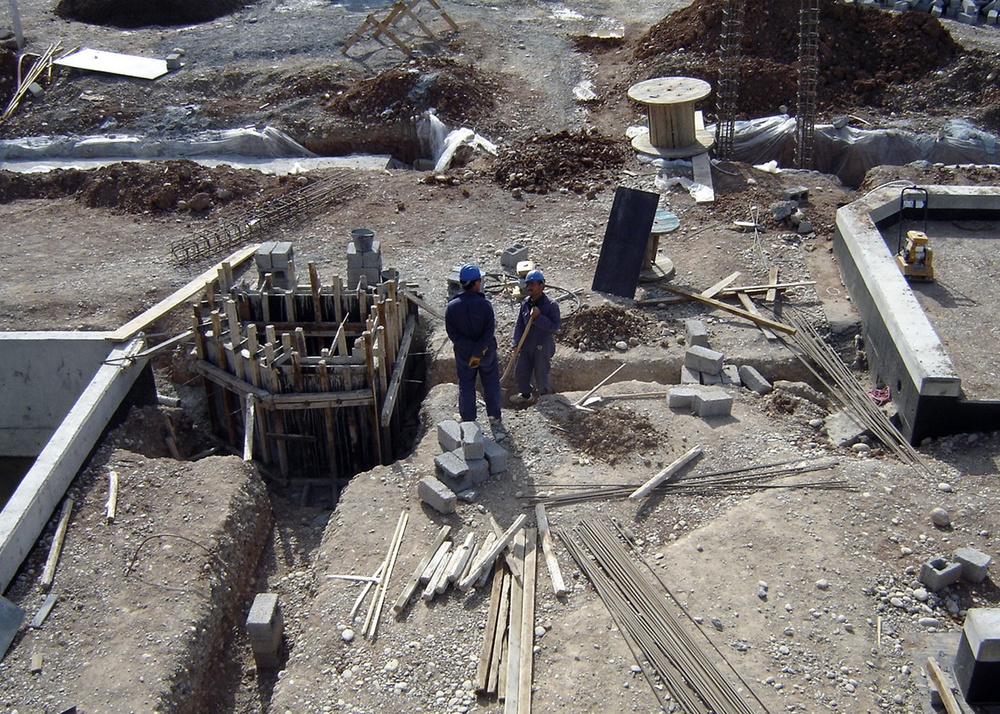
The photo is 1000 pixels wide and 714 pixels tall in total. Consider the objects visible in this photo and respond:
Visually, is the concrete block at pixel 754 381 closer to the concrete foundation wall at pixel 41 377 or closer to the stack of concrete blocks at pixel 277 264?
the stack of concrete blocks at pixel 277 264

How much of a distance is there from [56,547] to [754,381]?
21.6 feet

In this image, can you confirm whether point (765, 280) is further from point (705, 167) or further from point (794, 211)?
point (705, 167)

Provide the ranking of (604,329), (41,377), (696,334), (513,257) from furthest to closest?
(513,257) < (604,329) < (41,377) < (696,334)

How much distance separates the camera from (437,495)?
7676 mm

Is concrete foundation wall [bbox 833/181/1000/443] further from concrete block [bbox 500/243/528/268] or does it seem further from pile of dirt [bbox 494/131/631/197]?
pile of dirt [bbox 494/131/631/197]

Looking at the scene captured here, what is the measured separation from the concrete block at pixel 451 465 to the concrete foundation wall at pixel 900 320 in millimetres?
4081

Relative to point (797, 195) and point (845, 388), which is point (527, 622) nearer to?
point (845, 388)

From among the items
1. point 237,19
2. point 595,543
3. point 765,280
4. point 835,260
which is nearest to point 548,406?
point 595,543

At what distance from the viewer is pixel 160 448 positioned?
9656 millimetres

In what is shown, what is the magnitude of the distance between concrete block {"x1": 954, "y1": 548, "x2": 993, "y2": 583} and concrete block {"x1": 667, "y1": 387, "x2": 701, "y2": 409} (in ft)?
8.92

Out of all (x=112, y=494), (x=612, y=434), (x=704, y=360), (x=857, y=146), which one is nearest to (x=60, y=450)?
(x=112, y=494)

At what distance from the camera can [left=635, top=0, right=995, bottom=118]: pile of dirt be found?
55.7 ft

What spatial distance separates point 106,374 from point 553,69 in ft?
40.5

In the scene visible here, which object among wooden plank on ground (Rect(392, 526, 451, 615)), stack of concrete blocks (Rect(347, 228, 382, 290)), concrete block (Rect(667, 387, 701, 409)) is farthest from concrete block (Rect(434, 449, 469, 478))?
stack of concrete blocks (Rect(347, 228, 382, 290))
